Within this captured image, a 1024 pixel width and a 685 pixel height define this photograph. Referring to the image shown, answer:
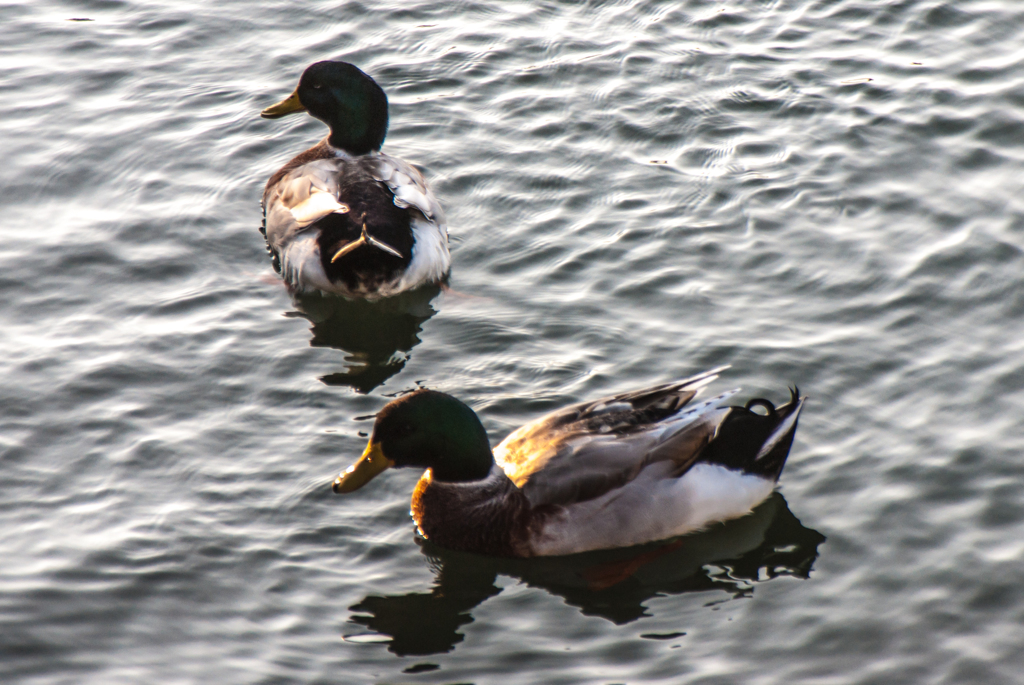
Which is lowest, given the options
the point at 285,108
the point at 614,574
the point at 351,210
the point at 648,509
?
the point at 614,574

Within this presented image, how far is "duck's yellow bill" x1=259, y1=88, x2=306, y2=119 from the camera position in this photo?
32.2ft

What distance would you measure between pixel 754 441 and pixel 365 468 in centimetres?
213

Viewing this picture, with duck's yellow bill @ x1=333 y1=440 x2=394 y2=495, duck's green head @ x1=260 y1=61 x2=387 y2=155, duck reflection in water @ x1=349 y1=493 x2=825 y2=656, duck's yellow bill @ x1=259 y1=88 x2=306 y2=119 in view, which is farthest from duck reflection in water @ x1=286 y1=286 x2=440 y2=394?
duck's yellow bill @ x1=259 y1=88 x2=306 y2=119

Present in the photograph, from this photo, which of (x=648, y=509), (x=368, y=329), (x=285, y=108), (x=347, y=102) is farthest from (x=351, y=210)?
(x=648, y=509)

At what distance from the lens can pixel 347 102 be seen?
9578 mm

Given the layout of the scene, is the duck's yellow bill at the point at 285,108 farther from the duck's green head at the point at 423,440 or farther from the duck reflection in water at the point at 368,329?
the duck's green head at the point at 423,440

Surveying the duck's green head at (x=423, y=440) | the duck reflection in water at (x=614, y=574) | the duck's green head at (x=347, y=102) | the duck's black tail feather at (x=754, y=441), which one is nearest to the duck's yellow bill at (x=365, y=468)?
the duck's green head at (x=423, y=440)

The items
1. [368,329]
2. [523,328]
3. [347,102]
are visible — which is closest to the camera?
[523,328]

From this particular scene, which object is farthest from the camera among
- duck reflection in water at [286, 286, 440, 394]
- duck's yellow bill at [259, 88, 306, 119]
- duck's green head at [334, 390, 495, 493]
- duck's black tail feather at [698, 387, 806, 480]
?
duck's yellow bill at [259, 88, 306, 119]

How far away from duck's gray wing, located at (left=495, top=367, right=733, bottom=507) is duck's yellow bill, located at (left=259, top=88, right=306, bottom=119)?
163 inches

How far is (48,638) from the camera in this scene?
19.9 ft

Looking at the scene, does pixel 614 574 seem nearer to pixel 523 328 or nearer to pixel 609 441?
pixel 609 441

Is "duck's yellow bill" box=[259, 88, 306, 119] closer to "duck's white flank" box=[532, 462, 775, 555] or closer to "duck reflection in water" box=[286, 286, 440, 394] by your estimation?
"duck reflection in water" box=[286, 286, 440, 394]

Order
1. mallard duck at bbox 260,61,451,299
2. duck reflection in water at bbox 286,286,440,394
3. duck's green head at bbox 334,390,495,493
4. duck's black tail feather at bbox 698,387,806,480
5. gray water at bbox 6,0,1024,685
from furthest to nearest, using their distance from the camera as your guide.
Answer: mallard duck at bbox 260,61,451,299 < duck reflection in water at bbox 286,286,440,394 < duck's black tail feather at bbox 698,387,806,480 < duck's green head at bbox 334,390,495,493 < gray water at bbox 6,0,1024,685
